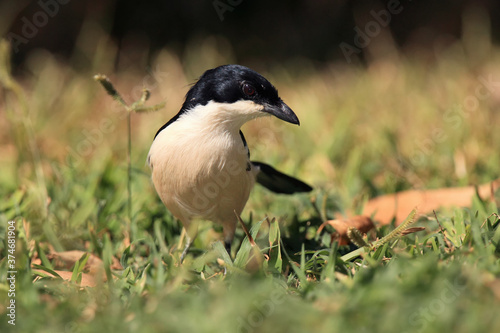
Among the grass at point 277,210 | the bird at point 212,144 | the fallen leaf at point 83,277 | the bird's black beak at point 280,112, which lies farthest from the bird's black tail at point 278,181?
the fallen leaf at point 83,277

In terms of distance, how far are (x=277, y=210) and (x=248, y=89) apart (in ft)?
4.11

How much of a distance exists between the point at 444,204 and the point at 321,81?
385cm

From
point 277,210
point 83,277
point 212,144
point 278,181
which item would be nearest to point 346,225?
point 278,181

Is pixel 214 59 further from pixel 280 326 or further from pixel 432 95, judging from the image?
pixel 280 326

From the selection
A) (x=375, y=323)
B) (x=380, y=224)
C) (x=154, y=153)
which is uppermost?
(x=154, y=153)

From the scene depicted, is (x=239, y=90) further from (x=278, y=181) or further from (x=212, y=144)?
(x=278, y=181)

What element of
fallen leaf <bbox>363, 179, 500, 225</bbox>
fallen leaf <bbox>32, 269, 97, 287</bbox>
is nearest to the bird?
fallen leaf <bbox>32, 269, 97, 287</bbox>

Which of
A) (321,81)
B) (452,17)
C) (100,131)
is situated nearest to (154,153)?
(100,131)

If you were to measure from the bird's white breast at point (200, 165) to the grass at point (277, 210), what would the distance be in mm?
296

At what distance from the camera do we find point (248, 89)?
123 inches

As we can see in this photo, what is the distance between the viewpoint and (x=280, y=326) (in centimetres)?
197

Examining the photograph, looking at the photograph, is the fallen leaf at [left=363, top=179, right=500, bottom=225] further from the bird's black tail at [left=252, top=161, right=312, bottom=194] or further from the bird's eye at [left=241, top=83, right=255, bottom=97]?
the bird's eye at [left=241, top=83, right=255, bottom=97]

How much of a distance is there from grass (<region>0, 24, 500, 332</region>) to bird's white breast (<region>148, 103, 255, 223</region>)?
0.30 meters

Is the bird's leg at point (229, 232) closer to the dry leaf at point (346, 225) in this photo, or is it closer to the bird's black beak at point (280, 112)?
the dry leaf at point (346, 225)
